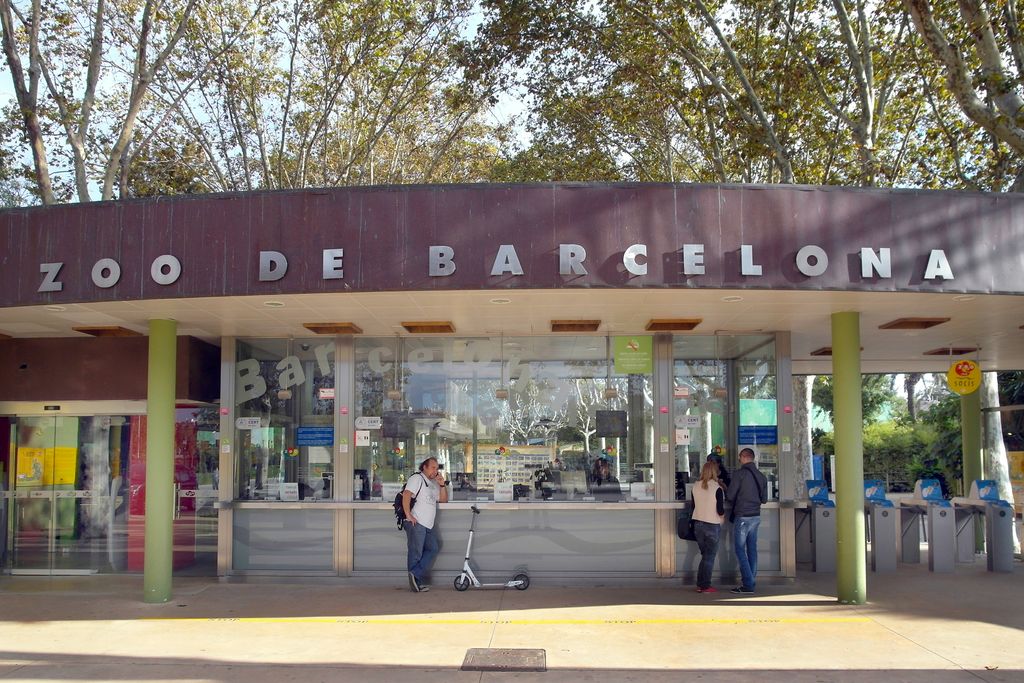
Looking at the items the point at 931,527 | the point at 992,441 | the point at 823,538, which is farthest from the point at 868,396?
the point at 823,538

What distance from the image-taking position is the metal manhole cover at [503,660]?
730cm

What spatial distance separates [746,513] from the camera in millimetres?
10656

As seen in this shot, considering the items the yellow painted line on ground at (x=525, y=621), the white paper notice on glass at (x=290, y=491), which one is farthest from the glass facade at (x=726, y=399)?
the white paper notice on glass at (x=290, y=491)

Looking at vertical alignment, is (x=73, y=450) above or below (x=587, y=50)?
below

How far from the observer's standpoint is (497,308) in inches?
381

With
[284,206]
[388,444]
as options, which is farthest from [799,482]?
[284,206]

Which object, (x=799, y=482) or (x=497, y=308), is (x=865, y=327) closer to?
(x=497, y=308)

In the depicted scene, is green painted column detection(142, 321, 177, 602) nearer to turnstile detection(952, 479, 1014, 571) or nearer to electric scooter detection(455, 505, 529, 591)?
electric scooter detection(455, 505, 529, 591)

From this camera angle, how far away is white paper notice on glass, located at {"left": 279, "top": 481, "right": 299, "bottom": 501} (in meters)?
11.6

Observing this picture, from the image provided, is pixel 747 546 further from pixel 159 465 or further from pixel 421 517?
pixel 159 465

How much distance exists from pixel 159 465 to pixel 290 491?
1998mm

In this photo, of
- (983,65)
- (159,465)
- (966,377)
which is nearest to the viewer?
(159,465)

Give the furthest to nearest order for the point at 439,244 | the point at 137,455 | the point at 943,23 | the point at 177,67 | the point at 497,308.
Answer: the point at 177,67
the point at 943,23
the point at 137,455
the point at 497,308
the point at 439,244

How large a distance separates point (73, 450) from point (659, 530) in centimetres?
817
